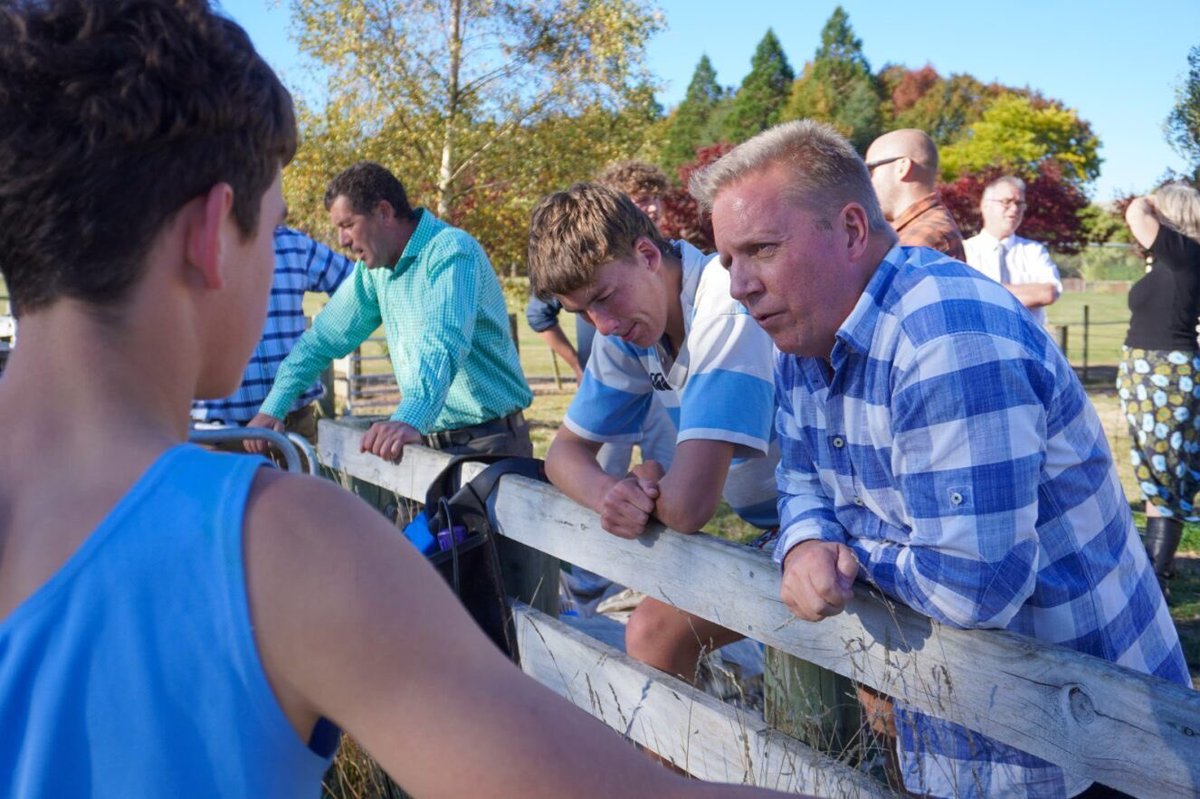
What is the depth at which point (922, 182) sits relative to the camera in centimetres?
556

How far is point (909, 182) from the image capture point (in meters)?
5.55

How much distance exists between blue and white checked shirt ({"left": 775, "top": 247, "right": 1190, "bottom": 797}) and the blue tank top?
1.43m

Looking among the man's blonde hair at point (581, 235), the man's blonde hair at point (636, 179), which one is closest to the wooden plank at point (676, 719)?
the man's blonde hair at point (581, 235)

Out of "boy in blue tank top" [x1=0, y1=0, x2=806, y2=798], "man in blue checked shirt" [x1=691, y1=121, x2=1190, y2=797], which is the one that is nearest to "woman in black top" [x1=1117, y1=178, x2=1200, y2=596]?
"man in blue checked shirt" [x1=691, y1=121, x2=1190, y2=797]

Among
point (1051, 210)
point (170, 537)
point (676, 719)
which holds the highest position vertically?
point (1051, 210)

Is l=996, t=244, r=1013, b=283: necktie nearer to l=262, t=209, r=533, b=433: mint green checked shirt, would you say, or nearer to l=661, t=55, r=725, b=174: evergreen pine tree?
l=262, t=209, r=533, b=433: mint green checked shirt

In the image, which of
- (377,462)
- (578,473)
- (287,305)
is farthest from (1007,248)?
(578,473)

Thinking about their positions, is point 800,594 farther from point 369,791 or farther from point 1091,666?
point 369,791

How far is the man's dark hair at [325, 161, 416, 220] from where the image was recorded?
16.2 ft

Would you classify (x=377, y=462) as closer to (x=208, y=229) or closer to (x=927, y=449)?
(x=927, y=449)

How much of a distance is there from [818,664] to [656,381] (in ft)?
3.95

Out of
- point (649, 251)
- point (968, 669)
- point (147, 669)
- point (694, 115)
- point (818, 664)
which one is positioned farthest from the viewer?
point (694, 115)

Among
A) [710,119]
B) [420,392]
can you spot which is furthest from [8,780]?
[710,119]

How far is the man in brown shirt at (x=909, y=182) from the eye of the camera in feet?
17.6
